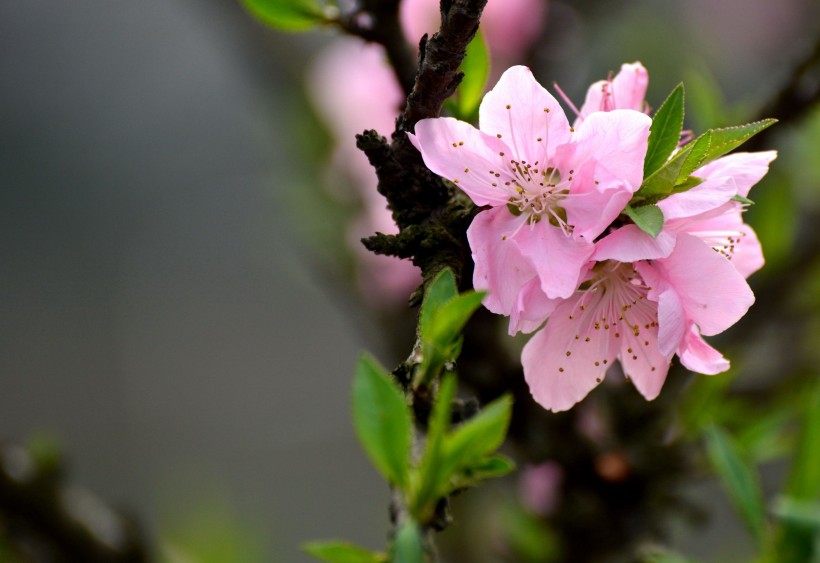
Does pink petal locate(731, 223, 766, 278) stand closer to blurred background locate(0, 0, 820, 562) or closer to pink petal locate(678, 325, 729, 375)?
pink petal locate(678, 325, 729, 375)

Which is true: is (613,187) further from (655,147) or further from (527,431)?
(527,431)

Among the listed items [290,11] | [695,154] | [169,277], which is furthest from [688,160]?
[169,277]

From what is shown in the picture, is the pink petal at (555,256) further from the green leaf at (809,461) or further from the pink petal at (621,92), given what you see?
the green leaf at (809,461)

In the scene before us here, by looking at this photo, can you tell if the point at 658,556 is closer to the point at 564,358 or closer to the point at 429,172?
the point at 564,358

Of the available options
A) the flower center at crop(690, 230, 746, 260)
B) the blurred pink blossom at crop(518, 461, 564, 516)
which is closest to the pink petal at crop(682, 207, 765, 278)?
the flower center at crop(690, 230, 746, 260)

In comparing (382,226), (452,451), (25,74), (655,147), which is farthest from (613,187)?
(25,74)
